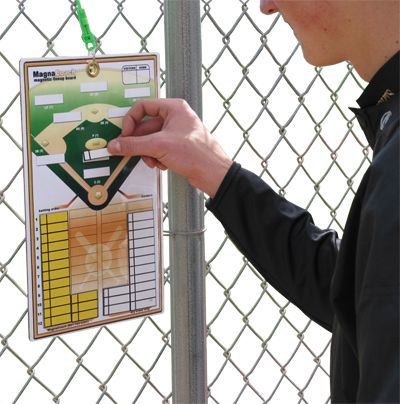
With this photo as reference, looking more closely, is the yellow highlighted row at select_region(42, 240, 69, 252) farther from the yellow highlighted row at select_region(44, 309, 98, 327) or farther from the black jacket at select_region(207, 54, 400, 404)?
the black jacket at select_region(207, 54, 400, 404)

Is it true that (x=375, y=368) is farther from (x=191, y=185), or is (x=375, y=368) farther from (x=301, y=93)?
(x=301, y=93)

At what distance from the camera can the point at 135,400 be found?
83.6 inches

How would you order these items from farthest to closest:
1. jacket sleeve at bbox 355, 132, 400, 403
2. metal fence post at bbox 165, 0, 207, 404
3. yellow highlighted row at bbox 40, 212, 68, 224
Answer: metal fence post at bbox 165, 0, 207, 404
yellow highlighted row at bbox 40, 212, 68, 224
jacket sleeve at bbox 355, 132, 400, 403

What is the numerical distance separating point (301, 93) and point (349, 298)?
3.90ft

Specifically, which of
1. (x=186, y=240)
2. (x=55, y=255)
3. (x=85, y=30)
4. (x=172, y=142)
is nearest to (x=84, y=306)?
(x=55, y=255)

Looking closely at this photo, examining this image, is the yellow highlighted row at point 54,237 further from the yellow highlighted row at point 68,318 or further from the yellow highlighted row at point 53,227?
the yellow highlighted row at point 68,318

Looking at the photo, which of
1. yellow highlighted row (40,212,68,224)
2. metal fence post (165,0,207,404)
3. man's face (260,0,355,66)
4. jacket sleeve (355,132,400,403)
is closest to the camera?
jacket sleeve (355,132,400,403)

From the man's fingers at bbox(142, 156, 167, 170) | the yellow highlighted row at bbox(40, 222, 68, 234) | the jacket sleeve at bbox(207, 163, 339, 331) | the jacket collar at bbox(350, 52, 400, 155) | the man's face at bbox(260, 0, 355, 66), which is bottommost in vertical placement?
the yellow highlighted row at bbox(40, 222, 68, 234)

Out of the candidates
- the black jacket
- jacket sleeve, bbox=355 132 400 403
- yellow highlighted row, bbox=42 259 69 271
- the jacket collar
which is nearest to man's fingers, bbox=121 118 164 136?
the black jacket

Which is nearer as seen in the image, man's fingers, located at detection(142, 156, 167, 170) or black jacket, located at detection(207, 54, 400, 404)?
black jacket, located at detection(207, 54, 400, 404)

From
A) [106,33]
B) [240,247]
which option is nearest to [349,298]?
[240,247]

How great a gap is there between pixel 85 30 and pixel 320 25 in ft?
1.43

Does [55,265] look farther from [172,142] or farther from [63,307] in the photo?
[172,142]

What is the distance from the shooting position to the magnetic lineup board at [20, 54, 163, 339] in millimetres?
1565
